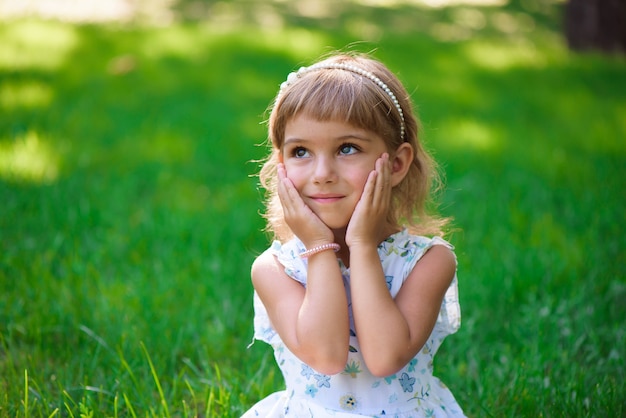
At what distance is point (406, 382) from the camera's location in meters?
2.17

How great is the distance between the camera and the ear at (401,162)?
223cm

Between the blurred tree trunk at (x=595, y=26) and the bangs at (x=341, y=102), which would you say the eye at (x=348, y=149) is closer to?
the bangs at (x=341, y=102)

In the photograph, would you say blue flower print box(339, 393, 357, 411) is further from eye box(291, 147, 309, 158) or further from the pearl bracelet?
eye box(291, 147, 309, 158)

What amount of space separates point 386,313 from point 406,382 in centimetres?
31

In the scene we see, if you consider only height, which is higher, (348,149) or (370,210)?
(348,149)

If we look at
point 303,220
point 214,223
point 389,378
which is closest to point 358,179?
point 303,220

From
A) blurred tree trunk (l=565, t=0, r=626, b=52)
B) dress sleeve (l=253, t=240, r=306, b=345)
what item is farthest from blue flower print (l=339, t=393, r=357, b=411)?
blurred tree trunk (l=565, t=0, r=626, b=52)

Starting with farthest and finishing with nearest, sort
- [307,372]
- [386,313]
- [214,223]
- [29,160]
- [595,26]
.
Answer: [595,26]
[29,160]
[214,223]
[307,372]
[386,313]

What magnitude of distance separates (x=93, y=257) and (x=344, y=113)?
6.44 feet

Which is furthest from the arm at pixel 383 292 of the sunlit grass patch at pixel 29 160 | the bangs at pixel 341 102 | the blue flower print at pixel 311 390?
the sunlit grass patch at pixel 29 160

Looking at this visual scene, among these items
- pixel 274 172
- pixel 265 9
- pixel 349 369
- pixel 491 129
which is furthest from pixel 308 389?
pixel 265 9

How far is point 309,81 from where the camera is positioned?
2137 millimetres

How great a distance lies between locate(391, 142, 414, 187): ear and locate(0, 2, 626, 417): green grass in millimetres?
862

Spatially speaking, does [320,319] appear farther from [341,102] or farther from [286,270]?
[341,102]
